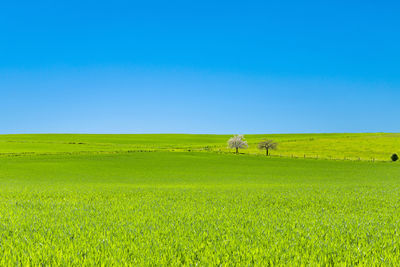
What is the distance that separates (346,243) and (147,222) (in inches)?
124

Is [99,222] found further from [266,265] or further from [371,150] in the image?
[371,150]

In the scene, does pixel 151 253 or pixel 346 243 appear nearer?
pixel 151 253

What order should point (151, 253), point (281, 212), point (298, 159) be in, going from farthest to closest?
point (298, 159) < point (281, 212) < point (151, 253)

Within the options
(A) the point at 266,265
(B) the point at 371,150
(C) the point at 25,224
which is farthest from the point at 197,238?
(B) the point at 371,150

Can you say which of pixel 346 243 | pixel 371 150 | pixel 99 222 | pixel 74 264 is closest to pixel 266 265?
pixel 346 243

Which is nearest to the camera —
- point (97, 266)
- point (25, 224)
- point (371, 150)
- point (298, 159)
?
→ point (97, 266)

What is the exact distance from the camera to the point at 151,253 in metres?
3.65

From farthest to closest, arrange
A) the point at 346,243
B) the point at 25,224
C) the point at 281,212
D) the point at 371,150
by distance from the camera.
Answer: the point at 371,150
the point at 281,212
the point at 25,224
the point at 346,243

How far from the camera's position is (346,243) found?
4168 millimetres

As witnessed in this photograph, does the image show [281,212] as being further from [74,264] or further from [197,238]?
[74,264]

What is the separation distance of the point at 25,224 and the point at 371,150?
92101mm

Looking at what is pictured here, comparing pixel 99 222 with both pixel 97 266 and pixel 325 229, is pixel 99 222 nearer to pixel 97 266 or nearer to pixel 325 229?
pixel 97 266

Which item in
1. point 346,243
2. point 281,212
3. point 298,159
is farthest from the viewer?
point 298,159

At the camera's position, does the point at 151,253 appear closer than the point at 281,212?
Yes
